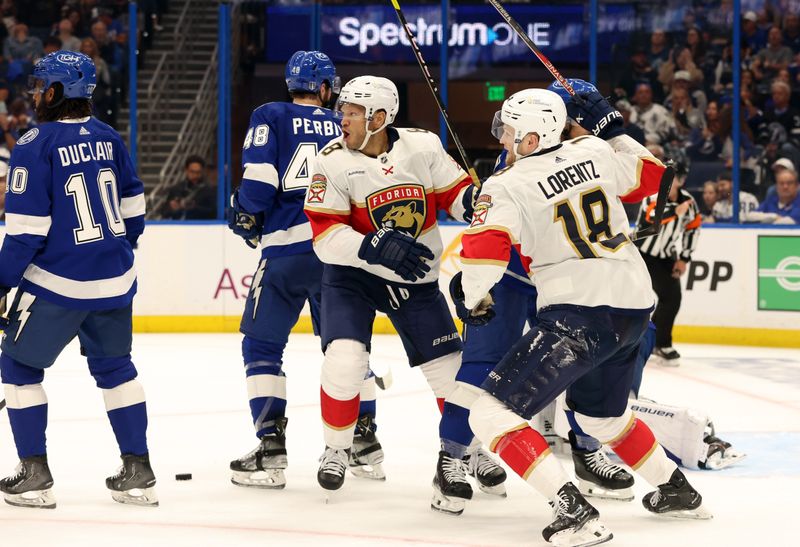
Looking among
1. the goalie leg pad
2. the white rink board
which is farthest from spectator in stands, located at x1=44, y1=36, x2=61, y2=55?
the goalie leg pad

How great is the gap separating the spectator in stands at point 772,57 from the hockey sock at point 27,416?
7.17m

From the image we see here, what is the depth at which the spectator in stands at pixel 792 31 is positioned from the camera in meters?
9.93

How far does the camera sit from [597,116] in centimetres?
397

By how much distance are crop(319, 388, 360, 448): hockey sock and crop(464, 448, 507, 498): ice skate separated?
1.31 feet

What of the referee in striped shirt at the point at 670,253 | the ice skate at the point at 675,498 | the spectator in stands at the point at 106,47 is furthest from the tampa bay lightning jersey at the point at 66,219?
the spectator in stands at the point at 106,47

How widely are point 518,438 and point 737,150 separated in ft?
19.3

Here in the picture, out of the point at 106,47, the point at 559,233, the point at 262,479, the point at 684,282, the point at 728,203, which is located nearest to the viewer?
the point at 559,233

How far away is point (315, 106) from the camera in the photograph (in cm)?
461

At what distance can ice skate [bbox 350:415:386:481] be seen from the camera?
4.52m

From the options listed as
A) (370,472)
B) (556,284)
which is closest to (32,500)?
(370,472)

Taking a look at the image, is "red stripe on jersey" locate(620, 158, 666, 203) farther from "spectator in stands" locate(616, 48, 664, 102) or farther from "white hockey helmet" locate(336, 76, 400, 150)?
"spectator in stands" locate(616, 48, 664, 102)

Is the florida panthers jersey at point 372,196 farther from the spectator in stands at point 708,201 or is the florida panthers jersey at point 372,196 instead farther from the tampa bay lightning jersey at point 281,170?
the spectator in stands at point 708,201

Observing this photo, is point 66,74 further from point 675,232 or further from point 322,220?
point 675,232

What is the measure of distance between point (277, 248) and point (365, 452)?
77cm
